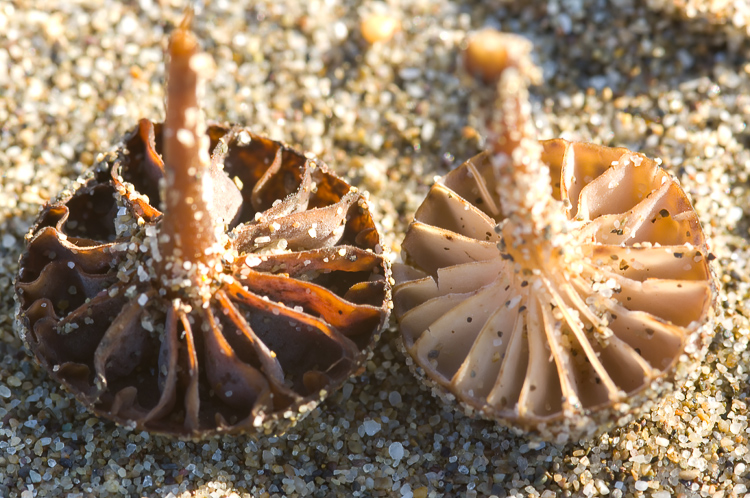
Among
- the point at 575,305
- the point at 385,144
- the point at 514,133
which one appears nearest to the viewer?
the point at 514,133

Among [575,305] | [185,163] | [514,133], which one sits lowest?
[185,163]

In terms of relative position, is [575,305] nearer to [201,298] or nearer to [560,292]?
[560,292]

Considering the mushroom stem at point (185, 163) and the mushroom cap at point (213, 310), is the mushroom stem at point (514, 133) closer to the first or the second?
the mushroom cap at point (213, 310)

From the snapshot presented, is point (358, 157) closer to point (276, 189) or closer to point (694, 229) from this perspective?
point (276, 189)

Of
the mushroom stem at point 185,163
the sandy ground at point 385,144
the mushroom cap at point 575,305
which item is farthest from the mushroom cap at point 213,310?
the sandy ground at point 385,144

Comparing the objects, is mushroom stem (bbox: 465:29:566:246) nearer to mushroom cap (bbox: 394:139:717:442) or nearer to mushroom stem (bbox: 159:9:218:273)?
mushroom cap (bbox: 394:139:717:442)

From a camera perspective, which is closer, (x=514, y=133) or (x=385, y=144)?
(x=514, y=133)

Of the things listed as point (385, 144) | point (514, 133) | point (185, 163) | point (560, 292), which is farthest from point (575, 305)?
point (385, 144)

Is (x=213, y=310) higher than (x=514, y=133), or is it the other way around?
(x=514, y=133)
